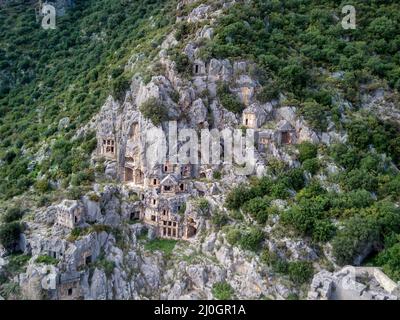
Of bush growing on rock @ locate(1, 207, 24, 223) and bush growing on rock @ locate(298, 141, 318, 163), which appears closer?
bush growing on rock @ locate(1, 207, 24, 223)

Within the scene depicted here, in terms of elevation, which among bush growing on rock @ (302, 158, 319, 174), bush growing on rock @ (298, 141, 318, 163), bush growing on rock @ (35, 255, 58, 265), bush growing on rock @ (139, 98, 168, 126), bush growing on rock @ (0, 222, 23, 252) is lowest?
bush growing on rock @ (35, 255, 58, 265)

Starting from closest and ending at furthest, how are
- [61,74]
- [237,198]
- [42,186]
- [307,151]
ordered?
[237,198] < [307,151] < [42,186] < [61,74]

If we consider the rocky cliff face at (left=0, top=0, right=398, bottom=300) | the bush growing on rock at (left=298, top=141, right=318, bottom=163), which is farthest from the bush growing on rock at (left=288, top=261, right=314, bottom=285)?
the bush growing on rock at (left=298, top=141, right=318, bottom=163)

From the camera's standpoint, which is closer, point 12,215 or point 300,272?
point 300,272

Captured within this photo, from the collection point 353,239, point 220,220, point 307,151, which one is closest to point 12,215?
point 220,220

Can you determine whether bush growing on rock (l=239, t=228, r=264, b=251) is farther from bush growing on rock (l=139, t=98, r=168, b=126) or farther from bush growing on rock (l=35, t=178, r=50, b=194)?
bush growing on rock (l=35, t=178, r=50, b=194)

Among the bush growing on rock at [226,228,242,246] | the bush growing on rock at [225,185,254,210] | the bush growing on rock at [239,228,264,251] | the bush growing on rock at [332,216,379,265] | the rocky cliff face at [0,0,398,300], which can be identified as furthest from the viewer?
the bush growing on rock at [225,185,254,210]

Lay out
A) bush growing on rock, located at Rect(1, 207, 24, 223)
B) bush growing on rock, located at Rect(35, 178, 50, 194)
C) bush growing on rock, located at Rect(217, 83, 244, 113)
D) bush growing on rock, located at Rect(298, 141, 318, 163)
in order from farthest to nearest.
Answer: bush growing on rock, located at Rect(35, 178, 50, 194)
bush growing on rock, located at Rect(217, 83, 244, 113)
bush growing on rock, located at Rect(298, 141, 318, 163)
bush growing on rock, located at Rect(1, 207, 24, 223)

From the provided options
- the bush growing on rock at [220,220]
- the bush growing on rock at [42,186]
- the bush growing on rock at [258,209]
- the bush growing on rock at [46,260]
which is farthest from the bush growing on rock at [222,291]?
the bush growing on rock at [42,186]

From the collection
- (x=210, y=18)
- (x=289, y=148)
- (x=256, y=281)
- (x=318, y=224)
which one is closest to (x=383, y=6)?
(x=210, y=18)

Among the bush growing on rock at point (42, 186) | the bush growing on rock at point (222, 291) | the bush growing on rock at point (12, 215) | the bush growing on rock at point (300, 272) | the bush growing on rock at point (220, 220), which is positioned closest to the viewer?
the bush growing on rock at point (300, 272)

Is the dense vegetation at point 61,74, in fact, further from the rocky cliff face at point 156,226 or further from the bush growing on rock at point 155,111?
the bush growing on rock at point 155,111

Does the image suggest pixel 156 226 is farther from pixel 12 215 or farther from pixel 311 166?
pixel 311 166

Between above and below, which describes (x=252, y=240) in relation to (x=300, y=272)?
above
